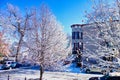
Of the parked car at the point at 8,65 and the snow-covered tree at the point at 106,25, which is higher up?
the snow-covered tree at the point at 106,25

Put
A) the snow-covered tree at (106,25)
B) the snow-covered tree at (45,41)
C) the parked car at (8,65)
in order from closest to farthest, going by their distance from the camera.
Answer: the snow-covered tree at (106,25) < the snow-covered tree at (45,41) < the parked car at (8,65)

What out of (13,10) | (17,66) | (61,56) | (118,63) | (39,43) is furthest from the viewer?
(13,10)

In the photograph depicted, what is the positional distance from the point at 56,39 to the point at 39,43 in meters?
1.73

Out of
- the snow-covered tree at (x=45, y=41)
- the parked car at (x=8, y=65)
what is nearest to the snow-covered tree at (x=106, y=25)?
the snow-covered tree at (x=45, y=41)

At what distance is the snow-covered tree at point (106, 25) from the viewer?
8.04m

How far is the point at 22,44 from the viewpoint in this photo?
1962 cm

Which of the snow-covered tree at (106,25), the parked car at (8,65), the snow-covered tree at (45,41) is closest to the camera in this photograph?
the snow-covered tree at (106,25)

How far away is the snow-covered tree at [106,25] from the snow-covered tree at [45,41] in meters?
10.0

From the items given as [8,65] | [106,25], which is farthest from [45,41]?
[8,65]

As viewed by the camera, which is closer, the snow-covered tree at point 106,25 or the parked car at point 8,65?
the snow-covered tree at point 106,25

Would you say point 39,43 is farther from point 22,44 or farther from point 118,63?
point 118,63

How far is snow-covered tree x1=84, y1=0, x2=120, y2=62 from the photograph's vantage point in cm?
804

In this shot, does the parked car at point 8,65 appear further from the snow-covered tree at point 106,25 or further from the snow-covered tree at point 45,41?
the snow-covered tree at point 106,25

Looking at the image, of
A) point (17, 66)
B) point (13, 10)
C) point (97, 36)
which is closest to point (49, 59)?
point (97, 36)
